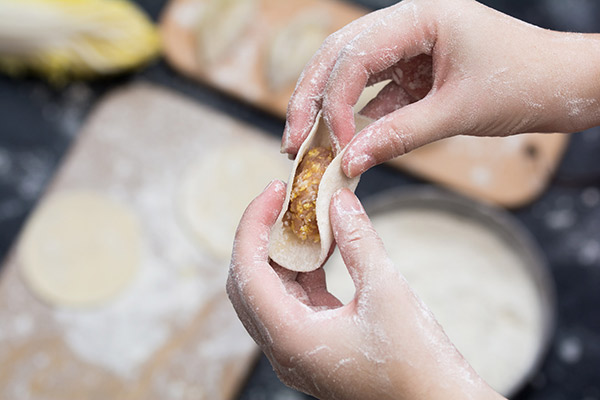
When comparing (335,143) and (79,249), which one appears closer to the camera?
(335,143)

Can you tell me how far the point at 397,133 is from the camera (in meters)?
0.95

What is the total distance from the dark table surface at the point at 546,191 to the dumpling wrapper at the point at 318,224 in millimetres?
808

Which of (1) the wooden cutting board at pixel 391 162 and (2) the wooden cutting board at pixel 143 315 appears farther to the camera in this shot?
(1) the wooden cutting board at pixel 391 162

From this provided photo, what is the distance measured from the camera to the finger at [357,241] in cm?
90

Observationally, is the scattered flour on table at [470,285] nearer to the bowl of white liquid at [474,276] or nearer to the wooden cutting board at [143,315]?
the bowl of white liquid at [474,276]

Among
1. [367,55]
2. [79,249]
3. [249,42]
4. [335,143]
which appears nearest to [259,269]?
[335,143]

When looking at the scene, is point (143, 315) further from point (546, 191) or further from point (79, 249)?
point (546, 191)

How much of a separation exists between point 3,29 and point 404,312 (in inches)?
65.7

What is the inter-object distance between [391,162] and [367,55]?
2.88 ft

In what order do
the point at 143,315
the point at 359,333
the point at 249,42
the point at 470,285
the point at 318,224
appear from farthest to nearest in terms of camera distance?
the point at 249,42
the point at 143,315
the point at 470,285
the point at 318,224
the point at 359,333

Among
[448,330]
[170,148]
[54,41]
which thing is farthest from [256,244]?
[54,41]

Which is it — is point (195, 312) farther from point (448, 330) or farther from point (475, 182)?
point (475, 182)

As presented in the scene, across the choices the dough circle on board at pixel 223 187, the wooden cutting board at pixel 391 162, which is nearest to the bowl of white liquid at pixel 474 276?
the wooden cutting board at pixel 391 162

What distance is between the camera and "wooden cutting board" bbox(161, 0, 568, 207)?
1.81 meters
